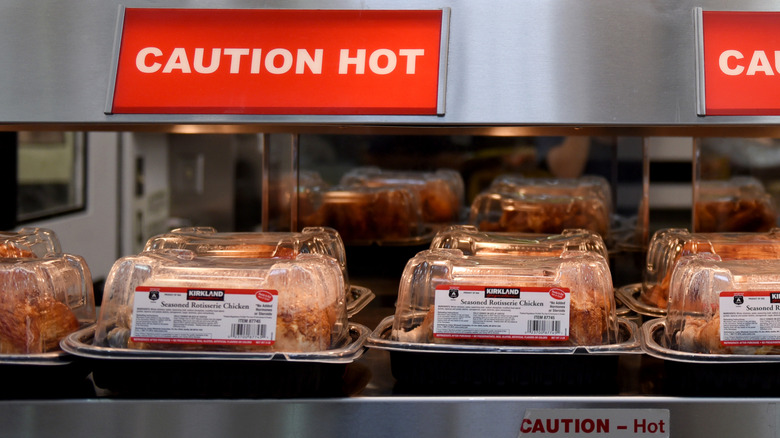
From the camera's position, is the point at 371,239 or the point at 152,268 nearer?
the point at 152,268

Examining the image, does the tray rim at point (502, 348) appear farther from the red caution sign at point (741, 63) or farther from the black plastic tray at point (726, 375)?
the red caution sign at point (741, 63)

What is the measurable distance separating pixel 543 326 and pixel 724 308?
9.9 inches

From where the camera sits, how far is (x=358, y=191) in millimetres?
2236

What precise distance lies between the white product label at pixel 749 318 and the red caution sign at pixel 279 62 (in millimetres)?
496

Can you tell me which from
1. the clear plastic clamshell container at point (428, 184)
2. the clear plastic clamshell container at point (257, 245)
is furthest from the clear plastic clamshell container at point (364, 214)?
the clear plastic clamshell container at point (257, 245)

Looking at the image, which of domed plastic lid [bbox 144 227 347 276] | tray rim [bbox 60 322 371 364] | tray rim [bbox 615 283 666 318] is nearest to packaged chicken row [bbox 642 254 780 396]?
tray rim [bbox 615 283 666 318]

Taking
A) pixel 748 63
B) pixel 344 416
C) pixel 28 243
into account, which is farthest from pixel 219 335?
pixel 748 63

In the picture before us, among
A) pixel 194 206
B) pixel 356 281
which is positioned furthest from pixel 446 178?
pixel 194 206

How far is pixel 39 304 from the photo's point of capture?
1111mm

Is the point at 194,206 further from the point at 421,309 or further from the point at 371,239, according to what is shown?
the point at 421,309

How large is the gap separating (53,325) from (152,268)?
0.55ft

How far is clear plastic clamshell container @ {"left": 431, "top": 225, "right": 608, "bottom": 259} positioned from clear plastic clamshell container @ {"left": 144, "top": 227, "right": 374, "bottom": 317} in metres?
0.22

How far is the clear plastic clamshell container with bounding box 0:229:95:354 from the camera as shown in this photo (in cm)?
107

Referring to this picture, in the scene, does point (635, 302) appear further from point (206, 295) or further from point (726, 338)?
point (206, 295)
